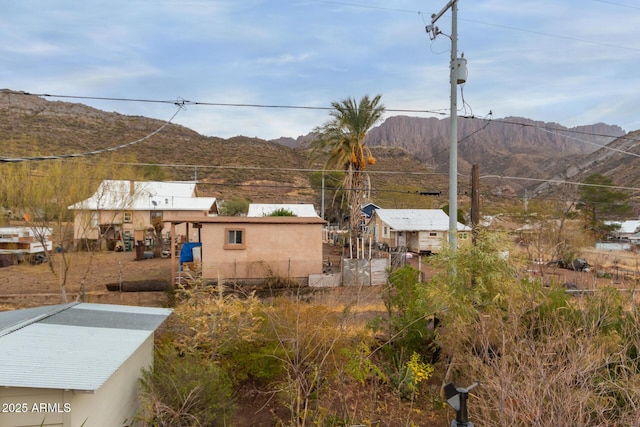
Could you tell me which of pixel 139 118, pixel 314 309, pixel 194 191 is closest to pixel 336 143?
pixel 314 309

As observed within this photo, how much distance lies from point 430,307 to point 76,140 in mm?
48318

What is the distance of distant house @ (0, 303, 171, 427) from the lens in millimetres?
3803

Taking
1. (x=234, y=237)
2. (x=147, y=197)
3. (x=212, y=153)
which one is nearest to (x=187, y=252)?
(x=234, y=237)

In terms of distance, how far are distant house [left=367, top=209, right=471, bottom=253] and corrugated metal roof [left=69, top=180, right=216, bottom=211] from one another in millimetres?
15406

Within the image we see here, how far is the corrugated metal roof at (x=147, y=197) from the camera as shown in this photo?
12578 mm

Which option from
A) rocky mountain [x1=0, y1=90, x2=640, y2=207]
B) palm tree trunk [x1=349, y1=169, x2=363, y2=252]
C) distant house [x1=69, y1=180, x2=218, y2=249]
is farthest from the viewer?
rocky mountain [x1=0, y1=90, x2=640, y2=207]

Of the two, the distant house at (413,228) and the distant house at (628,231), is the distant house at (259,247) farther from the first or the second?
the distant house at (628,231)

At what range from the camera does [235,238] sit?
16.7m

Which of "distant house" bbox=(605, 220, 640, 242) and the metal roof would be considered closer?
the metal roof

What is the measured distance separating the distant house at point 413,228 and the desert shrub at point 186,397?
72.2 feet

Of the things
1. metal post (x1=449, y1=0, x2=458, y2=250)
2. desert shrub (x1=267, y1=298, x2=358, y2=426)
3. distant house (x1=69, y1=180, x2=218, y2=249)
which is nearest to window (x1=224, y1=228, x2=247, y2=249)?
distant house (x1=69, y1=180, x2=218, y2=249)

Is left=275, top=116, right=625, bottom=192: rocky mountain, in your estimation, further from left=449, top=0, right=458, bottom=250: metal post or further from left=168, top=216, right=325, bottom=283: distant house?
left=449, top=0, right=458, bottom=250: metal post

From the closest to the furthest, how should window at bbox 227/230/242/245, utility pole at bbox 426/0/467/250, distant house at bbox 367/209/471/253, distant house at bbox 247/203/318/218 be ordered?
utility pole at bbox 426/0/467/250
window at bbox 227/230/242/245
distant house at bbox 367/209/471/253
distant house at bbox 247/203/318/218

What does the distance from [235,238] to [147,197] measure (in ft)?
55.2
